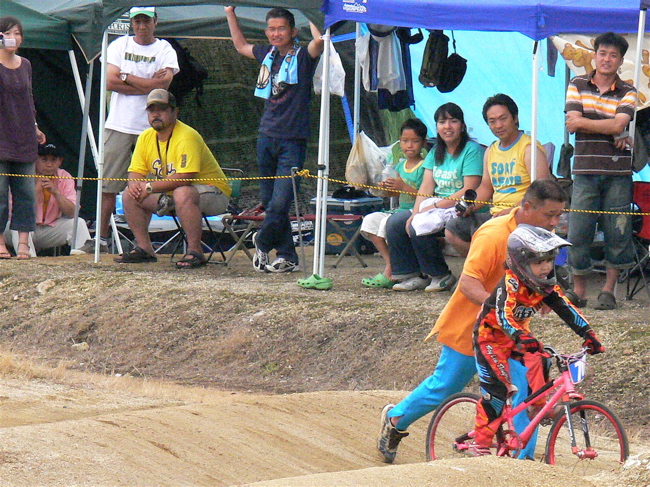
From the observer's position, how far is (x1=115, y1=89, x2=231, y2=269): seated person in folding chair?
436 inches

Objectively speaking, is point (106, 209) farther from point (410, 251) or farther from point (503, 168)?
point (503, 168)

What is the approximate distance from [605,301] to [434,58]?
3300 millimetres

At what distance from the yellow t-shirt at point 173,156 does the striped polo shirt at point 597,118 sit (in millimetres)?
3926

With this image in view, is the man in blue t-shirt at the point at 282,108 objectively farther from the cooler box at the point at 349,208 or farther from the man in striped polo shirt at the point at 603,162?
the man in striped polo shirt at the point at 603,162

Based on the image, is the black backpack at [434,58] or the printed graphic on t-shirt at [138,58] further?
the printed graphic on t-shirt at [138,58]

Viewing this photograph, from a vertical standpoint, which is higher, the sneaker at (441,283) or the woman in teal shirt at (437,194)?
the woman in teal shirt at (437,194)

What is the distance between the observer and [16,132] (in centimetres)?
1120

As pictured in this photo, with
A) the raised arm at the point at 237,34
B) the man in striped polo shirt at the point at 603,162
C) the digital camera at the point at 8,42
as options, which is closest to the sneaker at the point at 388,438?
the man in striped polo shirt at the point at 603,162

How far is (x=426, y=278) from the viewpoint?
33.1 ft

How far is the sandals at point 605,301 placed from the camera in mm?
8961

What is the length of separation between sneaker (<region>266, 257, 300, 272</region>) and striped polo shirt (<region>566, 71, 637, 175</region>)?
3309 millimetres

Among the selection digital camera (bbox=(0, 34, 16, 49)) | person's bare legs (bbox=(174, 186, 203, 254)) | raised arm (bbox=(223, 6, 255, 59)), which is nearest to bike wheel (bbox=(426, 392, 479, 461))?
person's bare legs (bbox=(174, 186, 203, 254))

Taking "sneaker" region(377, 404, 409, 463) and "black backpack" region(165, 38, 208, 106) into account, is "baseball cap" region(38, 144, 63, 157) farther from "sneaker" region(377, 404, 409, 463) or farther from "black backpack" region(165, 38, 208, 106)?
"sneaker" region(377, 404, 409, 463)

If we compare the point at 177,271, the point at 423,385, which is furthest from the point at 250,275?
the point at 423,385
